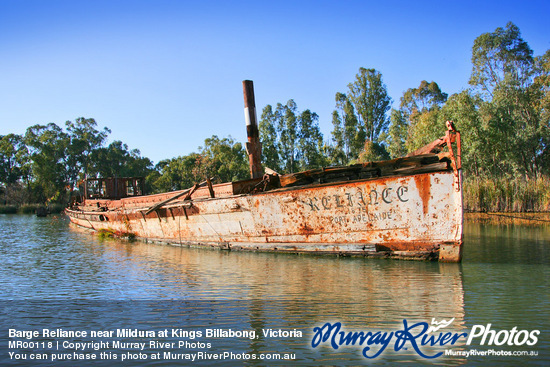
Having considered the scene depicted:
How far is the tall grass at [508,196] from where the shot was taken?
64.3 feet

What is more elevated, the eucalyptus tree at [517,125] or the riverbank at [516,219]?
the eucalyptus tree at [517,125]

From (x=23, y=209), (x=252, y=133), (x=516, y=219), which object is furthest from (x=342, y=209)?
(x=23, y=209)

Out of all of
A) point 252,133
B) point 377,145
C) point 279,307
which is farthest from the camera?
point 377,145

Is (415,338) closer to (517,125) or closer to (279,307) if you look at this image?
(279,307)

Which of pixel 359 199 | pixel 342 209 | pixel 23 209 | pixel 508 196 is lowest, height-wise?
pixel 508 196

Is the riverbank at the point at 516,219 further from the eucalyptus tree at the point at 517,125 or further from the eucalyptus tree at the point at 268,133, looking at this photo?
the eucalyptus tree at the point at 268,133

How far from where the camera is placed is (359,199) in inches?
386

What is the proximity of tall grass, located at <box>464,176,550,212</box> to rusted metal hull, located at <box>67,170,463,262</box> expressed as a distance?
13710 millimetres

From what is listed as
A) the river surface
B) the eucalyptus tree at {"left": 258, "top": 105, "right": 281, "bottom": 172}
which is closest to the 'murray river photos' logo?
the river surface

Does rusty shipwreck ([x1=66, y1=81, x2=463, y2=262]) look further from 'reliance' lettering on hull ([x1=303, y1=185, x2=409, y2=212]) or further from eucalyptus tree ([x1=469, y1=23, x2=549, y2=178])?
eucalyptus tree ([x1=469, y1=23, x2=549, y2=178])

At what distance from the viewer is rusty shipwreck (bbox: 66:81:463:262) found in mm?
8914

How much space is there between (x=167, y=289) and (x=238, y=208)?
4732 mm

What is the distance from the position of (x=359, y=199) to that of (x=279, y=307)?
15.4 ft


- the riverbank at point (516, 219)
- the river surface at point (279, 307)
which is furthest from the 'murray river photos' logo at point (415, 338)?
the riverbank at point (516, 219)
